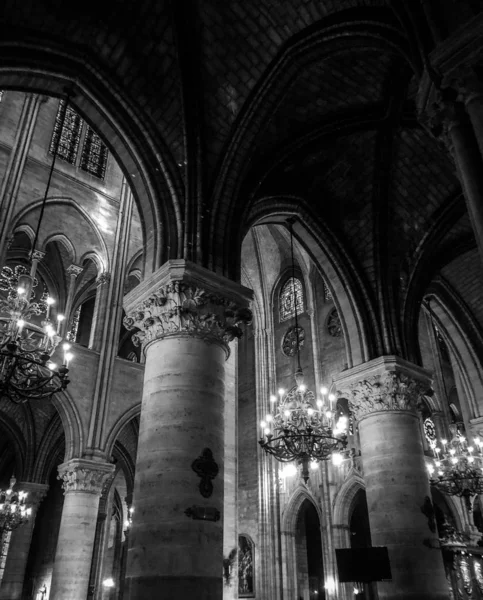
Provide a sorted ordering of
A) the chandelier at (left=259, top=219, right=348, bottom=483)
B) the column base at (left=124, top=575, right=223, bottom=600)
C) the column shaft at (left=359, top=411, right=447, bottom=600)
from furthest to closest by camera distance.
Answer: the chandelier at (left=259, top=219, right=348, bottom=483)
the column shaft at (left=359, top=411, right=447, bottom=600)
the column base at (left=124, top=575, right=223, bottom=600)

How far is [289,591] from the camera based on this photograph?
18828 mm

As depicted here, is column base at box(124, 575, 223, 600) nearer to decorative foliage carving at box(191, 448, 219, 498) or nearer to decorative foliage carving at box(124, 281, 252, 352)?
decorative foliage carving at box(191, 448, 219, 498)

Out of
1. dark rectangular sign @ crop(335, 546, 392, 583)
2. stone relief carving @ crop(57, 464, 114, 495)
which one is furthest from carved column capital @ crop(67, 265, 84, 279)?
dark rectangular sign @ crop(335, 546, 392, 583)

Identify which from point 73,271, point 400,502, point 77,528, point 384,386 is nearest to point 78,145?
point 73,271

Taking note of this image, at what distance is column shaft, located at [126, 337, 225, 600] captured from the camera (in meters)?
6.38

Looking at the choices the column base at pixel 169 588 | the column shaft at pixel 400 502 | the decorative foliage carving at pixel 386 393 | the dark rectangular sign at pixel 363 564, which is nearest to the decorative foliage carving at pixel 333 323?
the decorative foliage carving at pixel 386 393

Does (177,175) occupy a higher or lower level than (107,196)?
lower

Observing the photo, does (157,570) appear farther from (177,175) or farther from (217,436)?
(177,175)

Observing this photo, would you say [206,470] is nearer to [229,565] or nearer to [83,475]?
[83,475]

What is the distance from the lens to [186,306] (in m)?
8.02

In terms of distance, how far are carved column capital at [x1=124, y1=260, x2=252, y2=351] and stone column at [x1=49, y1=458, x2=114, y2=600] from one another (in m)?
8.04

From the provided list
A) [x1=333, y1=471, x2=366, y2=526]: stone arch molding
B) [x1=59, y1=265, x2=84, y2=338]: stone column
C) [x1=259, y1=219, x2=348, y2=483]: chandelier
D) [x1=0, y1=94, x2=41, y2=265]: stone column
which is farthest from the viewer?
[x1=333, y1=471, x2=366, y2=526]: stone arch molding

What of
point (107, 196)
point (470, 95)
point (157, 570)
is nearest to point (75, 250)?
point (107, 196)

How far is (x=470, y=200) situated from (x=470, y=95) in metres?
1.11
